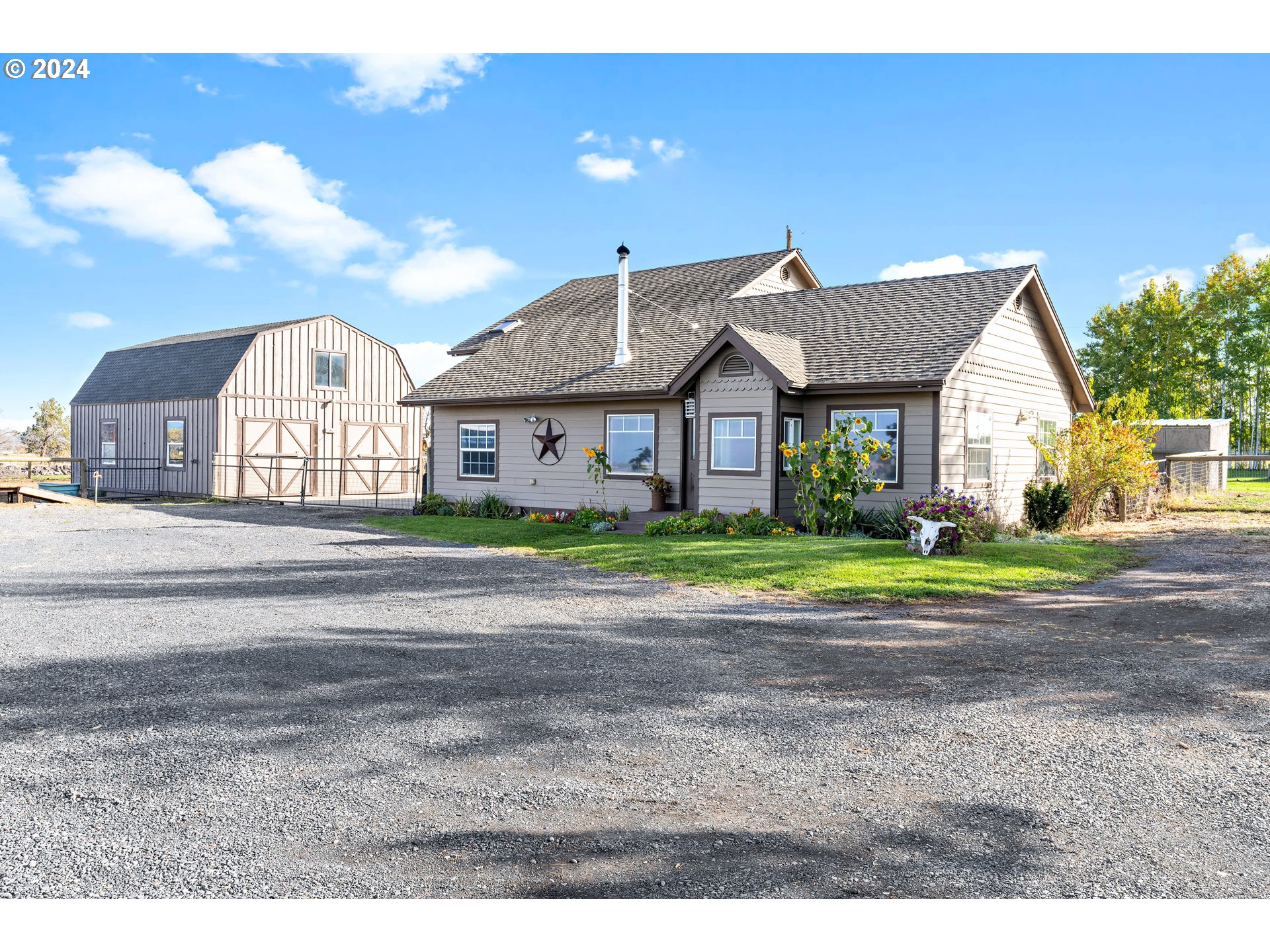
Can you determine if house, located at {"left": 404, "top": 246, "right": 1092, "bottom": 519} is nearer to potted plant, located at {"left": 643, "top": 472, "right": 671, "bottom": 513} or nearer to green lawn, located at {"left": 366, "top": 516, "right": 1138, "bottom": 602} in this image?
potted plant, located at {"left": 643, "top": 472, "right": 671, "bottom": 513}

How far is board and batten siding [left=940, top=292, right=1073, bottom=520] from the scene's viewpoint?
15.3 meters

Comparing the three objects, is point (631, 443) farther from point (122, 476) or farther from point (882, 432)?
point (122, 476)

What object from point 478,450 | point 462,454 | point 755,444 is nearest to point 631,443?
point 755,444

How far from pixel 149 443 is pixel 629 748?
3061cm

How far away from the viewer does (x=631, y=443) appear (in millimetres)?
18047

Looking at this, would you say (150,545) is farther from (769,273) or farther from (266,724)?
(769,273)

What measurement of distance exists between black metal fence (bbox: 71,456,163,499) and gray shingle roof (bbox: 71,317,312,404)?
7.23ft

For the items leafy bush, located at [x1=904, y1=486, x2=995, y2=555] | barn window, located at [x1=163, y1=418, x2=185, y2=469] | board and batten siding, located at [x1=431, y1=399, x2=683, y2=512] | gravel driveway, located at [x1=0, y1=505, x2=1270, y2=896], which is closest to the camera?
gravel driveway, located at [x1=0, y1=505, x2=1270, y2=896]

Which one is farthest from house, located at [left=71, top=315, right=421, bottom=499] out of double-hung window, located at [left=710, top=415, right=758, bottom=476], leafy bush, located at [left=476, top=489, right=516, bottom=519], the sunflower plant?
the sunflower plant

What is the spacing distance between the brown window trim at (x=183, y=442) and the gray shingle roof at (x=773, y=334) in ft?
37.2

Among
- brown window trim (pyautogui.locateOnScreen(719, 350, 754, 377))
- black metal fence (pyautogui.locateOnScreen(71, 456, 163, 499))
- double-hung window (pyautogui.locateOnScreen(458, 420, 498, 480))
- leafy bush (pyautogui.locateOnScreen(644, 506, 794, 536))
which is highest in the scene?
brown window trim (pyautogui.locateOnScreen(719, 350, 754, 377))

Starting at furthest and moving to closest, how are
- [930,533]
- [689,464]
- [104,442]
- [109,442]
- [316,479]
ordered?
[104,442]
[109,442]
[316,479]
[689,464]
[930,533]

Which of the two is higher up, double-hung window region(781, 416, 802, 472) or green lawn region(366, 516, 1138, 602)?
double-hung window region(781, 416, 802, 472)

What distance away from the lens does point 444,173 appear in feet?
57.6
